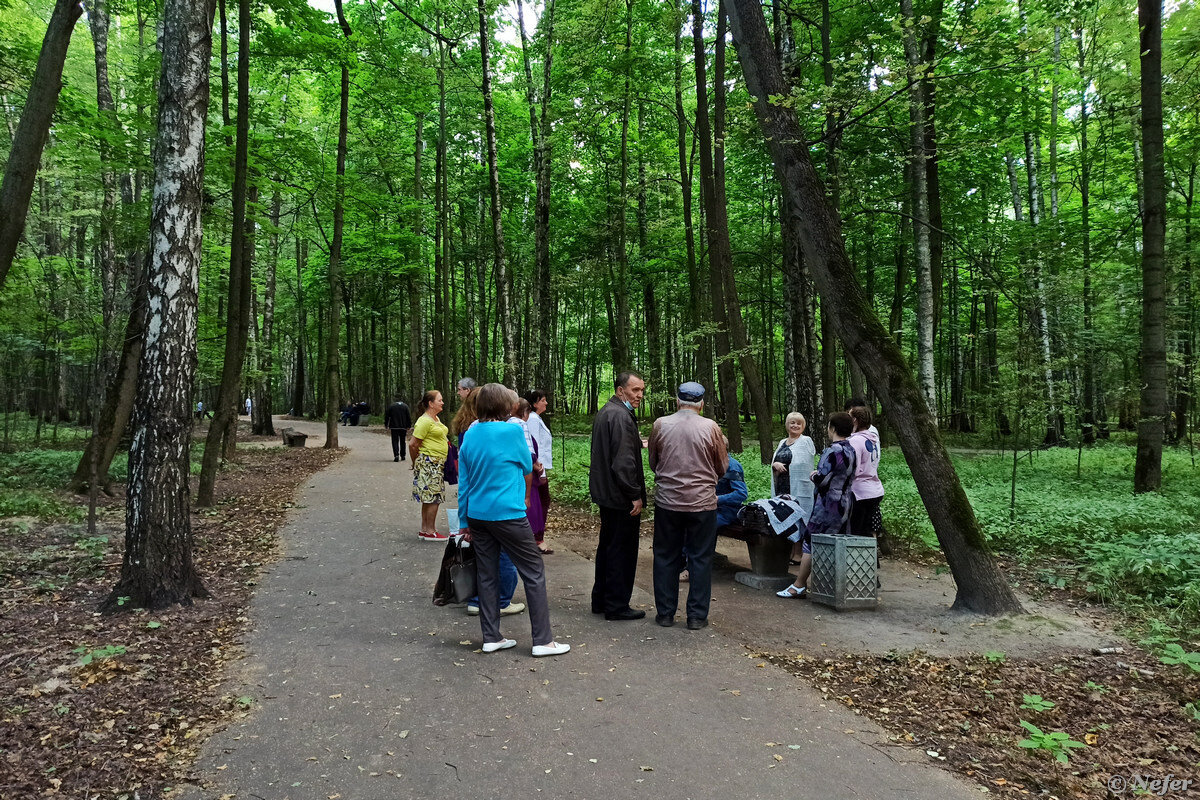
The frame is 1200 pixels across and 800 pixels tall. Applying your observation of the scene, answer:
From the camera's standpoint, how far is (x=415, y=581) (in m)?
6.98

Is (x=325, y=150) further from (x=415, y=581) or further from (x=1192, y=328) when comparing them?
(x=1192, y=328)

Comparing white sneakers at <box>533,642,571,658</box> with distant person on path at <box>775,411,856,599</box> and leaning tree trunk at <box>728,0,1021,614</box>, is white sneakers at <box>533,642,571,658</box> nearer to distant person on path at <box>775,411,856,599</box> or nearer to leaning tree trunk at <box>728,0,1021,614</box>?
distant person on path at <box>775,411,856,599</box>

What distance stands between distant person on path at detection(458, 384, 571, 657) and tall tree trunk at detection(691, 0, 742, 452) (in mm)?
8096

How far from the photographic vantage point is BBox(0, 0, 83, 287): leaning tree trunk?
7094 millimetres

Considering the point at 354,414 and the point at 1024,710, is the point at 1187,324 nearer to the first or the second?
the point at 1024,710

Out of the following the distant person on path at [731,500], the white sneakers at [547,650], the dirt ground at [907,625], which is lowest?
the dirt ground at [907,625]

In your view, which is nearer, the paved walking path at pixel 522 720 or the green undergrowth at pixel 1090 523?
the paved walking path at pixel 522 720

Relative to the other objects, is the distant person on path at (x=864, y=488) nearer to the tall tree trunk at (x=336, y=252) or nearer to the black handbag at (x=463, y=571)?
the black handbag at (x=463, y=571)

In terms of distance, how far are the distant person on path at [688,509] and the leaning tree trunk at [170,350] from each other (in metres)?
Result: 4.11

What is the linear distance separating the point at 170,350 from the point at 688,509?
465 centimetres

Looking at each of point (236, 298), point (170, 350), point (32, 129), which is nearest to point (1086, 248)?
point (236, 298)

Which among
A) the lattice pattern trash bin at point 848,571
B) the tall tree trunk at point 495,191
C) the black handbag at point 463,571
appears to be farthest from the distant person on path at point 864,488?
the tall tree trunk at point 495,191

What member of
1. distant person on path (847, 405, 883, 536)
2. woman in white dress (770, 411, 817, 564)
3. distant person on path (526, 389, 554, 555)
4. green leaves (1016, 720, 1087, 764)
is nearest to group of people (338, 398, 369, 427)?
distant person on path (526, 389, 554, 555)

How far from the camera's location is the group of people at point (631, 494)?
195 inches
